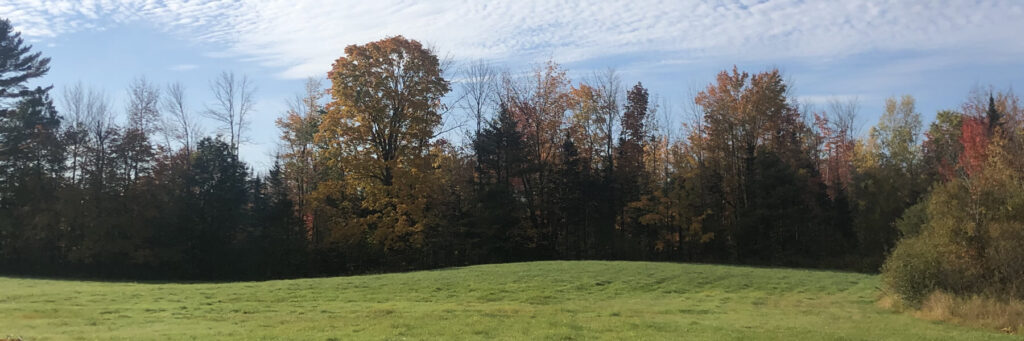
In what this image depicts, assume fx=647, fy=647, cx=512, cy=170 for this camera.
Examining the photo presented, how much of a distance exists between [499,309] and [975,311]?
536 inches

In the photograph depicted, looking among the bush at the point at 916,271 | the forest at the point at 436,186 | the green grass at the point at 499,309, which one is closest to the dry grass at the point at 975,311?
the bush at the point at 916,271

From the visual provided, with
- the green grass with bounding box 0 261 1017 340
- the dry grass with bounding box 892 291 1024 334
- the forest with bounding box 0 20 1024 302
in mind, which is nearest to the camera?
the green grass with bounding box 0 261 1017 340

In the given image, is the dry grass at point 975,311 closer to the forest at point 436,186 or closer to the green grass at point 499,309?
the green grass at point 499,309

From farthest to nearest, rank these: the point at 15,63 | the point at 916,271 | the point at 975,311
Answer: the point at 15,63 → the point at 916,271 → the point at 975,311

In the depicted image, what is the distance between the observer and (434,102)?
47.3 m

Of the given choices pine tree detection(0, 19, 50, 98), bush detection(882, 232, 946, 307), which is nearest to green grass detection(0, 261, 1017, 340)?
bush detection(882, 232, 946, 307)

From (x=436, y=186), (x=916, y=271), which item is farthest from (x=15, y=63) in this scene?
(x=916, y=271)

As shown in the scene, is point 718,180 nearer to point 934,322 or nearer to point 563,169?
point 563,169

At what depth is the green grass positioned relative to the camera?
14.3 meters

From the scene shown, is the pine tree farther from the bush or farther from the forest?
the bush

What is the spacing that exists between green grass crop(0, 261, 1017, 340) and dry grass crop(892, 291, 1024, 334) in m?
0.83

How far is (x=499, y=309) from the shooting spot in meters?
19.8

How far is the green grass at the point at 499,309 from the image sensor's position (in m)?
14.3

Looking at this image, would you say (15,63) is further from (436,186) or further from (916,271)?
(916,271)
